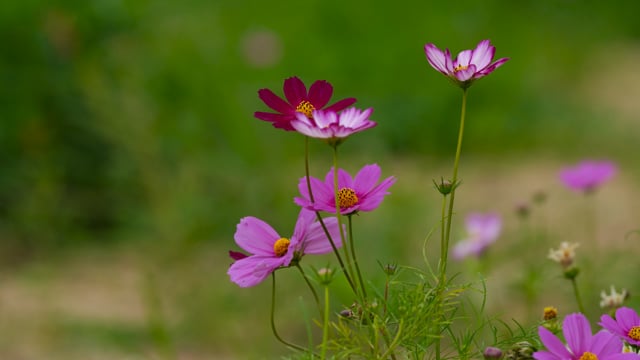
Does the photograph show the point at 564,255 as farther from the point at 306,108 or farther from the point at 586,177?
the point at 586,177

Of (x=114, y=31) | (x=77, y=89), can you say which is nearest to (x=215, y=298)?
(x=77, y=89)

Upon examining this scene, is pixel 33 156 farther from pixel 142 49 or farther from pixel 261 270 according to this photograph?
pixel 261 270

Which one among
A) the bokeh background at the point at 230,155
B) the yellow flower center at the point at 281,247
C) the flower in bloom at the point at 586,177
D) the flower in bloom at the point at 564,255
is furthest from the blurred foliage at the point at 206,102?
the yellow flower center at the point at 281,247

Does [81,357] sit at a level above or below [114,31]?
below

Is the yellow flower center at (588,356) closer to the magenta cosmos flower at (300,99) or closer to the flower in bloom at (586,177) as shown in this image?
the magenta cosmos flower at (300,99)

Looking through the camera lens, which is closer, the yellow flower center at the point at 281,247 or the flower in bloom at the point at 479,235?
the yellow flower center at the point at 281,247

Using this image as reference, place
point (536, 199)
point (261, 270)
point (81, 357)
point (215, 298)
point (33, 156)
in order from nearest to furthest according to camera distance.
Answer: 1. point (261, 270)
2. point (536, 199)
3. point (81, 357)
4. point (215, 298)
5. point (33, 156)

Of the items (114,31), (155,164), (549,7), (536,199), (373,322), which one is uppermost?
(549,7)

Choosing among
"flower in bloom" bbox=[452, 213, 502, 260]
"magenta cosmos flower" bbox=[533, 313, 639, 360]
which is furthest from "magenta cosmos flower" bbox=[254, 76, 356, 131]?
"flower in bloom" bbox=[452, 213, 502, 260]
